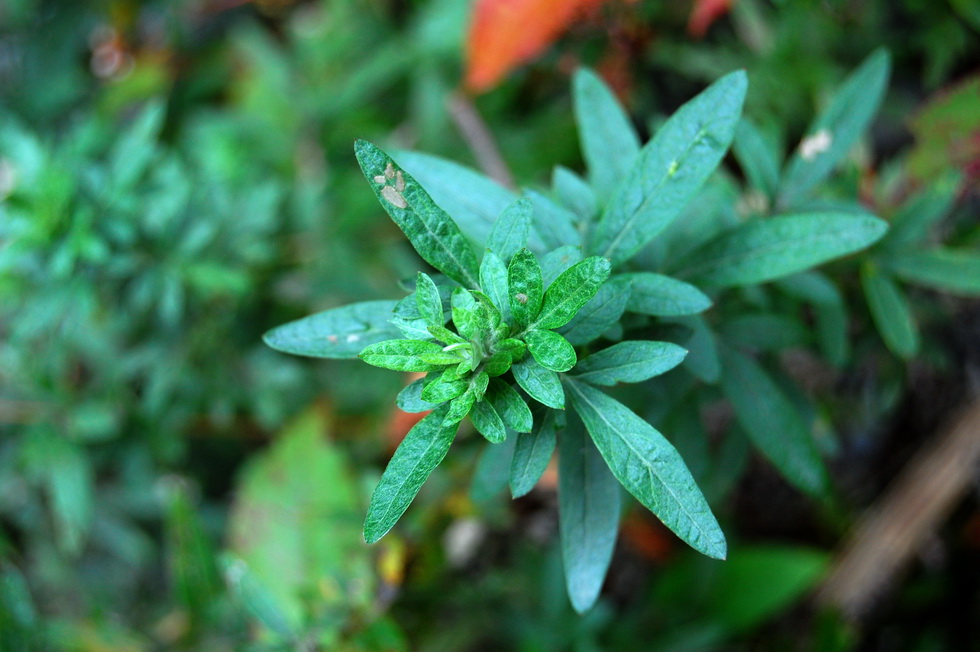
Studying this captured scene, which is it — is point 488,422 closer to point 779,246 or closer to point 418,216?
point 418,216

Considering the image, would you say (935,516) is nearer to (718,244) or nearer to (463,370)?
(718,244)

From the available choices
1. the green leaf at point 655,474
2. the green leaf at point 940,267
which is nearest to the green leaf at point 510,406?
the green leaf at point 655,474

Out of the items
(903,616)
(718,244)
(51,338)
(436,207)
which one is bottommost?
(903,616)

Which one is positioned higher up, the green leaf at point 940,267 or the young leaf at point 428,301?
the young leaf at point 428,301

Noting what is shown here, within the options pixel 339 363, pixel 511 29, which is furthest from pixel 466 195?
pixel 339 363

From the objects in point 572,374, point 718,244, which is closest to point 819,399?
point 718,244

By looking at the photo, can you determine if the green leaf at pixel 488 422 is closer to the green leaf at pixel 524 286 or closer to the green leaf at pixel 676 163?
the green leaf at pixel 524 286
